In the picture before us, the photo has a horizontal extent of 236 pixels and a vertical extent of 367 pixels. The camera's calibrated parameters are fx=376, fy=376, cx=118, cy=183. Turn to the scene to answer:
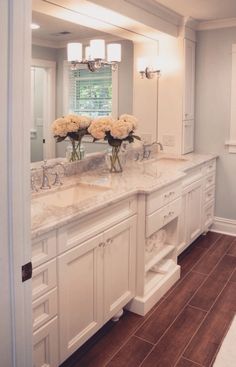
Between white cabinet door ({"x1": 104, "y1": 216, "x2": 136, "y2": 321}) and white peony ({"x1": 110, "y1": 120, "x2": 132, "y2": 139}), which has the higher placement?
white peony ({"x1": 110, "y1": 120, "x2": 132, "y2": 139})

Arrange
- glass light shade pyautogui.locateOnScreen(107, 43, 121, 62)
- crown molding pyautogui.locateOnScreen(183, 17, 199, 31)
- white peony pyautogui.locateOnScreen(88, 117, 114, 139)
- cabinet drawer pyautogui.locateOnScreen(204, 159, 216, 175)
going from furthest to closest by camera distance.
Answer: cabinet drawer pyautogui.locateOnScreen(204, 159, 216, 175), crown molding pyautogui.locateOnScreen(183, 17, 199, 31), glass light shade pyautogui.locateOnScreen(107, 43, 121, 62), white peony pyautogui.locateOnScreen(88, 117, 114, 139)

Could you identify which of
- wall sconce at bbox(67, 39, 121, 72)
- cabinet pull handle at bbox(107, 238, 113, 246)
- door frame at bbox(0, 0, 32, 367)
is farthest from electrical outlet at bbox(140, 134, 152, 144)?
door frame at bbox(0, 0, 32, 367)

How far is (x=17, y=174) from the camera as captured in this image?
42.6 inches

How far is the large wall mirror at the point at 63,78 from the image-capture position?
255 centimetres

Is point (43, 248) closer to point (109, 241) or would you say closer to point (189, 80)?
point (109, 241)

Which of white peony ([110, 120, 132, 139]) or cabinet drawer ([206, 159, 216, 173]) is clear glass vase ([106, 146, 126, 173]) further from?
cabinet drawer ([206, 159, 216, 173])

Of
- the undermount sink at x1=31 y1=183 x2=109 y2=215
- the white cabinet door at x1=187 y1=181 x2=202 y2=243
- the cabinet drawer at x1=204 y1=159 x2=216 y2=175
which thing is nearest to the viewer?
the undermount sink at x1=31 y1=183 x2=109 y2=215

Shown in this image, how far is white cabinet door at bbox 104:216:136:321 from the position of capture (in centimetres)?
228

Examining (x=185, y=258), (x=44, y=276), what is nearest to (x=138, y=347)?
(x=44, y=276)

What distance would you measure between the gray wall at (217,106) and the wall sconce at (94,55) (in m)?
1.32

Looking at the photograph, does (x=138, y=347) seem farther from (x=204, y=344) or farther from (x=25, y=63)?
(x=25, y=63)

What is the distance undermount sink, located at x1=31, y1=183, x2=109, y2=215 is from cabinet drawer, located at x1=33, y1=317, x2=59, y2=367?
1.94 ft

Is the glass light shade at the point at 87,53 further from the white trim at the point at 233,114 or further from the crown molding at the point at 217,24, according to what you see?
the white trim at the point at 233,114

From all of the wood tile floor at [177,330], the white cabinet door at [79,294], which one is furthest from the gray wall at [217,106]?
the white cabinet door at [79,294]
